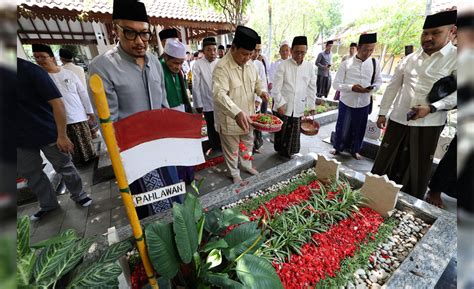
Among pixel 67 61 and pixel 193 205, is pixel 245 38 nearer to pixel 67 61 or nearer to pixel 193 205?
pixel 193 205

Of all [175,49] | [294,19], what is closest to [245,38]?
[175,49]

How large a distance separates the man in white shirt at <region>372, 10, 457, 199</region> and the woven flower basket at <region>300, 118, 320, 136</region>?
31.4 inches

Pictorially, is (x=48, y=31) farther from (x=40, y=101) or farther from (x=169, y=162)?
(x=169, y=162)

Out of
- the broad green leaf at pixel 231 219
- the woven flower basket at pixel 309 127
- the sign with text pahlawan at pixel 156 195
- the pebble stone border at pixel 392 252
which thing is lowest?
the pebble stone border at pixel 392 252

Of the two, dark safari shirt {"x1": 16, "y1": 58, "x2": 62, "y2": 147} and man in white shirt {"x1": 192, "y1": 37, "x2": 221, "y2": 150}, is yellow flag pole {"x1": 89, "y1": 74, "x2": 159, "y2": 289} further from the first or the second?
man in white shirt {"x1": 192, "y1": 37, "x2": 221, "y2": 150}

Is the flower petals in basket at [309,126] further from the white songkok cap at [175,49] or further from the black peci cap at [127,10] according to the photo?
the black peci cap at [127,10]

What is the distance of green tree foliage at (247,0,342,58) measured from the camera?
2172 cm

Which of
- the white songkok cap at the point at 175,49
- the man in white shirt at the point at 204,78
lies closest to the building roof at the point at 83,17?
the man in white shirt at the point at 204,78

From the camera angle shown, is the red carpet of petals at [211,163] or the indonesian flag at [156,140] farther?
the red carpet of petals at [211,163]

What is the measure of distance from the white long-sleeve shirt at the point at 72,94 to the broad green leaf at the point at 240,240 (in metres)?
3.31

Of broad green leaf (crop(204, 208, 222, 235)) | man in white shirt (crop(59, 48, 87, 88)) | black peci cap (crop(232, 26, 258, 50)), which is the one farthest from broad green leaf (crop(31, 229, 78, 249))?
man in white shirt (crop(59, 48, 87, 88))

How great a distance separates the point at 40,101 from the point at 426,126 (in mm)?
3904

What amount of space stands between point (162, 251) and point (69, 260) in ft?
1.40

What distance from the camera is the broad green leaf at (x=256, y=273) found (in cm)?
123
